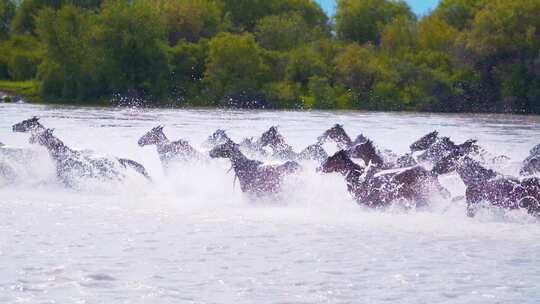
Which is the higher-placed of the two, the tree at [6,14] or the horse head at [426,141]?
the tree at [6,14]

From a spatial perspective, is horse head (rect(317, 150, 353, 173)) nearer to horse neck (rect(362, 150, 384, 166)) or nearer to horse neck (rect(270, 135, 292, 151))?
horse neck (rect(362, 150, 384, 166))

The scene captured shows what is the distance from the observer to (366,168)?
14.6m

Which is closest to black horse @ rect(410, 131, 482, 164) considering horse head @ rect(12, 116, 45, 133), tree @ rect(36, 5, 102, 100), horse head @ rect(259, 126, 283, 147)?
horse head @ rect(259, 126, 283, 147)

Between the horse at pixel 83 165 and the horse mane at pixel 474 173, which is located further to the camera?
the horse at pixel 83 165

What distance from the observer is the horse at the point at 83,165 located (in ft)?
55.3

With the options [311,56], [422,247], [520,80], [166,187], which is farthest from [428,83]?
[422,247]

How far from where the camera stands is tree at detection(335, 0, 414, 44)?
282ft

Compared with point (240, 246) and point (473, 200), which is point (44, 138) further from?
point (473, 200)

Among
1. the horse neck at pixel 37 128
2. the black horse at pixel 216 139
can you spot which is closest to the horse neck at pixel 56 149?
the horse neck at pixel 37 128

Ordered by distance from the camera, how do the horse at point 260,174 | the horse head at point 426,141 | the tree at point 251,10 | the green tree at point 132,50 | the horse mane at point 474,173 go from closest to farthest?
the horse mane at point 474,173 → the horse at point 260,174 → the horse head at point 426,141 → the green tree at point 132,50 → the tree at point 251,10

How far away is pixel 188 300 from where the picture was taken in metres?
8.85

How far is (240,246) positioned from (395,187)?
3.33 metres

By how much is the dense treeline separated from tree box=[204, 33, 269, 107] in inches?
2.6

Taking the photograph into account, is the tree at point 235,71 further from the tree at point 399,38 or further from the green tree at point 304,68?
the tree at point 399,38
